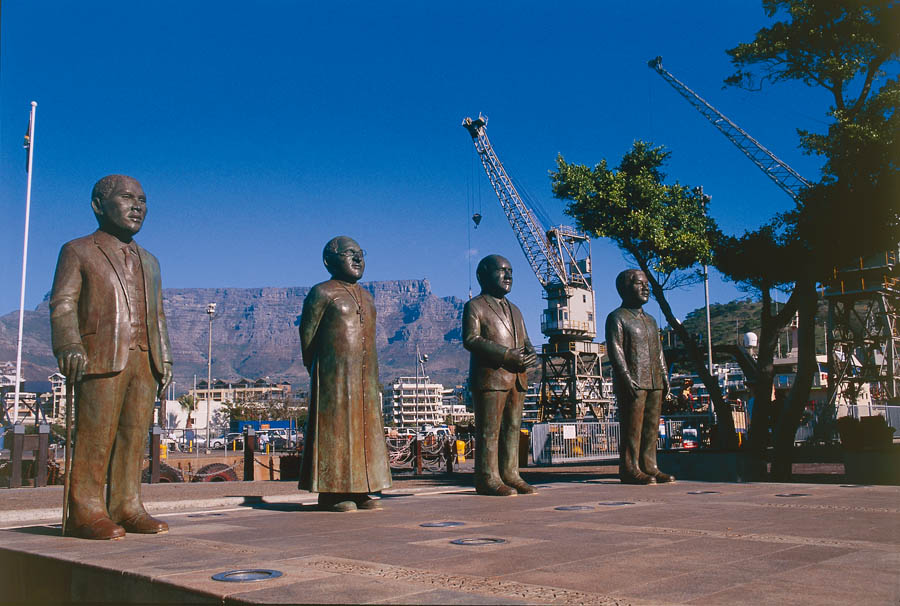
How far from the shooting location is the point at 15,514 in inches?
297

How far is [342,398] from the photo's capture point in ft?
23.9

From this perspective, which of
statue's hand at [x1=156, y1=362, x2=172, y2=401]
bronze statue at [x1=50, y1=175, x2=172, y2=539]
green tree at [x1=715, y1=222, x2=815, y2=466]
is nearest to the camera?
bronze statue at [x1=50, y1=175, x2=172, y2=539]

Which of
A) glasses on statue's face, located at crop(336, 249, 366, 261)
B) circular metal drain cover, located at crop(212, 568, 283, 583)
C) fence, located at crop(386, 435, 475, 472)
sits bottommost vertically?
fence, located at crop(386, 435, 475, 472)

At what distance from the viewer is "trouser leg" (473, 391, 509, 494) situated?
8500 millimetres

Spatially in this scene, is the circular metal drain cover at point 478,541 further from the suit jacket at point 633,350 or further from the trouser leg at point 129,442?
the suit jacket at point 633,350

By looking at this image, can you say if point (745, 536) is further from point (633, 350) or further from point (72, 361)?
point (633, 350)

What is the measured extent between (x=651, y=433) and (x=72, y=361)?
7321 millimetres

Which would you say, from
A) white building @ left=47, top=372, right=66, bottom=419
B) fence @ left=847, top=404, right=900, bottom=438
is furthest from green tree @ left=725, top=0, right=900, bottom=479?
white building @ left=47, top=372, right=66, bottom=419

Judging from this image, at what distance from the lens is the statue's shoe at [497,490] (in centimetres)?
853

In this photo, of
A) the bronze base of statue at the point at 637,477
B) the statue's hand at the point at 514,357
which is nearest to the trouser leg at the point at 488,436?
the statue's hand at the point at 514,357

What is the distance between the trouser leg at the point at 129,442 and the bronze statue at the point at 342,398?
72.6 inches

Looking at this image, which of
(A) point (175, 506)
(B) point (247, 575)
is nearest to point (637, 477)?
(A) point (175, 506)

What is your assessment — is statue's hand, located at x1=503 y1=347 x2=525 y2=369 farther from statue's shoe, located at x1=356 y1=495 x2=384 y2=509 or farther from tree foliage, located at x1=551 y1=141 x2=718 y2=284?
tree foliage, located at x1=551 y1=141 x2=718 y2=284

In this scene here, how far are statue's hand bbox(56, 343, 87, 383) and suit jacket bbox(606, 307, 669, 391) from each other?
21.7ft
